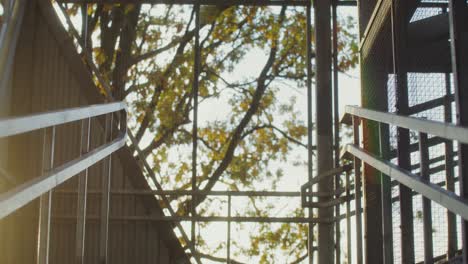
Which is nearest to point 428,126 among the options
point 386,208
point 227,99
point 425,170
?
point 425,170

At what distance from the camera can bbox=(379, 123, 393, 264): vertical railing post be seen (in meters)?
3.78

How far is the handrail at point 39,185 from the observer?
2.38 meters

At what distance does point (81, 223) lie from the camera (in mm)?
3820

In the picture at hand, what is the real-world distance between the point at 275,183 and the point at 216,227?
1294mm

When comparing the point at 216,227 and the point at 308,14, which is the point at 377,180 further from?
the point at 216,227

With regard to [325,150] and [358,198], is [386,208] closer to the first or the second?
[358,198]

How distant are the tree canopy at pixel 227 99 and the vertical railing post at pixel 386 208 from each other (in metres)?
7.91

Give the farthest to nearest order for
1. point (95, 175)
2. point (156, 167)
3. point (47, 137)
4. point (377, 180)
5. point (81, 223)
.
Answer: point (156, 167)
point (95, 175)
point (377, 180)
point (81, 223)
point (47, 137)

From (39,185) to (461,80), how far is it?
153 centimetres

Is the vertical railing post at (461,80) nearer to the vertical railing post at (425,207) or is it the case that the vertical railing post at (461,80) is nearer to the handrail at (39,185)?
the vertical railing post at (425,207)

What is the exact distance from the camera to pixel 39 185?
9.15 ft

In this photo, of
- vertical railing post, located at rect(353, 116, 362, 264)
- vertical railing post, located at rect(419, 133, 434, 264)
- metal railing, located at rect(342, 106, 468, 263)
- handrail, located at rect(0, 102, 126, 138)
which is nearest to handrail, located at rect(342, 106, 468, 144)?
metal railing, located at rect(342, 106, 468, 263)

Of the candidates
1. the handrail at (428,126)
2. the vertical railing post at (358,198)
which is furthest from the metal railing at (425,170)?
the vertical railing post at (358,198)

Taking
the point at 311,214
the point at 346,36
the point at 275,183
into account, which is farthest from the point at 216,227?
the point at 311,214
